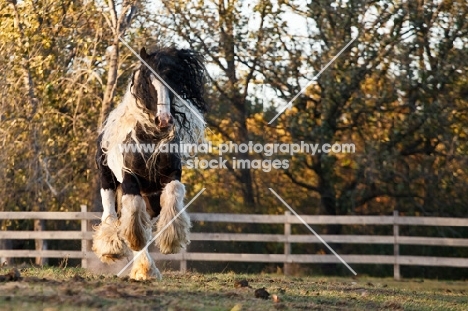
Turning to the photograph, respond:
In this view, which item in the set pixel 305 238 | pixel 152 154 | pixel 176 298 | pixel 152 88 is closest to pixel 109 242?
pixel 152 154

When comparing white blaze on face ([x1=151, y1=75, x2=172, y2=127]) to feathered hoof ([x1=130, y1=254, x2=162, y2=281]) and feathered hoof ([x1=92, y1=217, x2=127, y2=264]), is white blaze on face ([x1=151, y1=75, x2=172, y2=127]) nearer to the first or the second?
feathered hoof ([x1=92, y1=217, x2=127, y2=264])

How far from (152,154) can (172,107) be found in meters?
0.53

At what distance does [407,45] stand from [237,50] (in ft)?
11.4

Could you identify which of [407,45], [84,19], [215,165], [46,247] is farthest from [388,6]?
[46,247]

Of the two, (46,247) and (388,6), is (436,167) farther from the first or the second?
(46,247)

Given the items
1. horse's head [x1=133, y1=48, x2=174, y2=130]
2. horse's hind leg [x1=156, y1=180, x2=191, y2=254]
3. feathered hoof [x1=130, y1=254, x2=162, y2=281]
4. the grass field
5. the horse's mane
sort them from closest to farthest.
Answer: the grass field → horse's head [x1=133, y1=48, x2=174, y2=130] → horse's hind leg [x1=156, y1=180, x2=191, y2=254] → the horse's mane → feathered hoof [x1=130, y1=254, x2=162, y2=281]

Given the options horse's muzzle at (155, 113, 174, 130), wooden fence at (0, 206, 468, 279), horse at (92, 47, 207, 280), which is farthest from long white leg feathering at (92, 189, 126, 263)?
wooden fence at (0, 206, 468, 279)

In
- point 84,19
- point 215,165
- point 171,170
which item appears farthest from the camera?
point 215,165

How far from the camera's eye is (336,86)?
18234mm

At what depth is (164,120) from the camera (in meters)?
8.76

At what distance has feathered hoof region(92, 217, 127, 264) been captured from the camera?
953cm

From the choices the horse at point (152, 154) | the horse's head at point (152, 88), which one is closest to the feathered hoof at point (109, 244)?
the horse at point (152, 154)

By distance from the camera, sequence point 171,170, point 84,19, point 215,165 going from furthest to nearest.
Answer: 1. point 215,165
2. point 84,19
3. point 171,170

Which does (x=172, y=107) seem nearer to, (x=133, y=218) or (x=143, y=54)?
(x=143, y=54)
